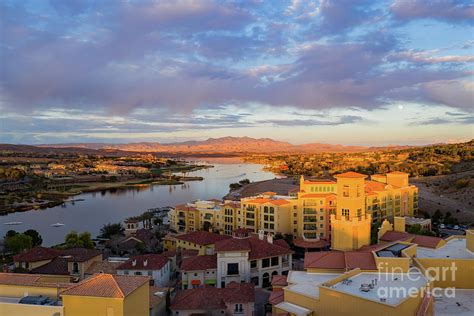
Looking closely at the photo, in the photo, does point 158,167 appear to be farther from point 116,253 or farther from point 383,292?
point 383,292

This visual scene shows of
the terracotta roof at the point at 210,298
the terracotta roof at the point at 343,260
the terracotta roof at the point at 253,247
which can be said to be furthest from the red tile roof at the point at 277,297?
the terracotta roof at the point at 253,247

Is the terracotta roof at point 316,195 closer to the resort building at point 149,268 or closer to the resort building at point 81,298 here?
the resort building at point 149,268

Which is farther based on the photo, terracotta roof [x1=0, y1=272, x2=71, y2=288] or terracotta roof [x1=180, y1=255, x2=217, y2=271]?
terracotta roof [x1=180, y1=255, x2=217, y2=271]

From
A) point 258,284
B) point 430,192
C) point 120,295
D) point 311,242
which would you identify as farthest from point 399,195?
point 120,295

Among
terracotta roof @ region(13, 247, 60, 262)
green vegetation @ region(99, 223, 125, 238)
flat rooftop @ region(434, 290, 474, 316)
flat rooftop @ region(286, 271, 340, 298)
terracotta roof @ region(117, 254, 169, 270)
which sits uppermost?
flat rooftop @ region(286, 271, 340, 298)

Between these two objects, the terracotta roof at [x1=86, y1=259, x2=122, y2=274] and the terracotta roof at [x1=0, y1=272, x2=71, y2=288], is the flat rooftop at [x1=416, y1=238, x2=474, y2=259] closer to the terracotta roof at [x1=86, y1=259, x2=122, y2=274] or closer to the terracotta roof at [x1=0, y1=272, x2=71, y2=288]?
the terracotta roof at [x1=0, y1=272, x2=71, y2=288]

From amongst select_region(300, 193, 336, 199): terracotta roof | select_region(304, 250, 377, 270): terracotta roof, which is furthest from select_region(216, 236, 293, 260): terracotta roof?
select_region(300, 193, 336, 199): terracotta roof

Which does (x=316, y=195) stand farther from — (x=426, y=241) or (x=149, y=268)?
(x=149, y=268)
